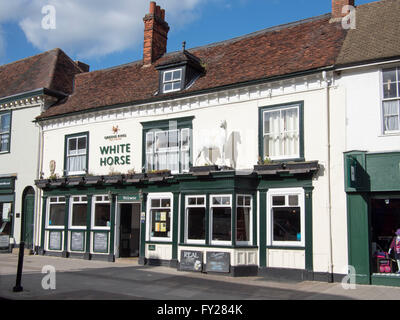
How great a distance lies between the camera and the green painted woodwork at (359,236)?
482 inches

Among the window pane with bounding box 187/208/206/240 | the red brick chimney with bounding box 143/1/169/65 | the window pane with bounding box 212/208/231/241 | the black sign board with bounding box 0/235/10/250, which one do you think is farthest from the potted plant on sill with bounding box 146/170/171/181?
the black sign board with bounding box 0/235/10/250

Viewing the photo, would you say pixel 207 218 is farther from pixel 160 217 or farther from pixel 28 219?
pixel 28 219

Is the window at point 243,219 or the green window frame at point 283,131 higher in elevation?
the green window frame at point 283,131

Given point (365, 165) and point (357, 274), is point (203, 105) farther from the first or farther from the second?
point (357, 274)

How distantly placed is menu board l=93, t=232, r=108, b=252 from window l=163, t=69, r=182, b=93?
6567 millimetres

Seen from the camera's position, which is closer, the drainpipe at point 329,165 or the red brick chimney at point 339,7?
the drainpipe at point 329,165

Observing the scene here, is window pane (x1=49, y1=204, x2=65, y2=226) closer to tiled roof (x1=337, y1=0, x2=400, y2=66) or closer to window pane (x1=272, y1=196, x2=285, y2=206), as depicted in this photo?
window pane (x1=272, y1=196, x2=285, y2=206)

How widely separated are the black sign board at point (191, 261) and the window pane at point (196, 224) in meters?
0.56

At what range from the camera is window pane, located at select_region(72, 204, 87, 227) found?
19094mm

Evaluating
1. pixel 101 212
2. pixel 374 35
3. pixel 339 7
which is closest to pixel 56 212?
pixel 101 212

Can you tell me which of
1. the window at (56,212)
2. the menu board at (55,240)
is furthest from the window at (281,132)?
the menu board at (55,240)

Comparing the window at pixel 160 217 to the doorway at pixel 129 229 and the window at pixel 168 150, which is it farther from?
the doorway at pixel 129 229

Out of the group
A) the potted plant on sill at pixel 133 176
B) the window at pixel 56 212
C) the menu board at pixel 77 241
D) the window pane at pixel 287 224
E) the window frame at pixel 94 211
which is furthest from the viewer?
the window at pixel 56 212

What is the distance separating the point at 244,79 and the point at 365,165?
5100mm
